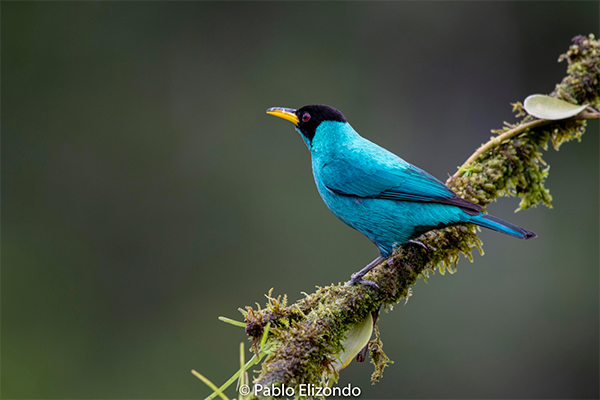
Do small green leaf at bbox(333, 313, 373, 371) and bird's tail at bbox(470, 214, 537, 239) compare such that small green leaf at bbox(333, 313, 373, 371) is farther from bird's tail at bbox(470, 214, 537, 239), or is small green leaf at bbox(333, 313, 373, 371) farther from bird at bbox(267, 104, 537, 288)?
bird's tail at bbox(470, 214, 537, 239)

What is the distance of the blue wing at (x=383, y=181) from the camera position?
269 cm

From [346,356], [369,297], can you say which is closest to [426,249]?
[369,297]

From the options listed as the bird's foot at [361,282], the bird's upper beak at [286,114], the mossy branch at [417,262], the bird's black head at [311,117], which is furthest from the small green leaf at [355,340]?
the bird's upper beak at [286,114]

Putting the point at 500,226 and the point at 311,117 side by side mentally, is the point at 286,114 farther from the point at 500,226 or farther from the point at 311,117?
the point at 500,226

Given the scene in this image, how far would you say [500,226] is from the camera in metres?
2.36

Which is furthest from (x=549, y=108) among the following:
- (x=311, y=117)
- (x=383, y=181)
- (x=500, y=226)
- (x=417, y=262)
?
(x=311, y=117)

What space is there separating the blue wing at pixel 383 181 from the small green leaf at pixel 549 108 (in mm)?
653

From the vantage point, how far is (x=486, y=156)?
2787mm

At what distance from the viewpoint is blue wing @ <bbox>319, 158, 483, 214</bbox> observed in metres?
2.69

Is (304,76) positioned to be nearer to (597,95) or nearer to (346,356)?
(597,95)

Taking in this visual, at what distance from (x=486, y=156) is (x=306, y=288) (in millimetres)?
3865

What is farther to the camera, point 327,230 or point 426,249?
point 327,230

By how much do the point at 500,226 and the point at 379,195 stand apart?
0.68 metres

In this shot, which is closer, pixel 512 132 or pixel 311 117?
pixel 512 132
